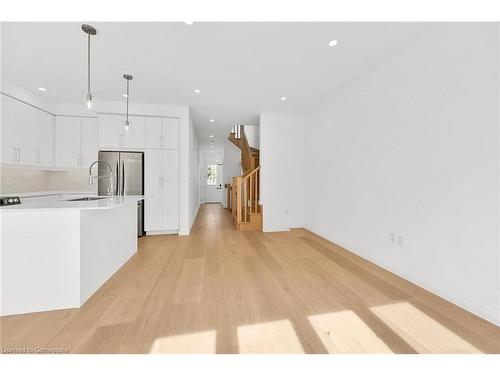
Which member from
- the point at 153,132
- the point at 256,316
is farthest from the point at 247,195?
the point at 256,316

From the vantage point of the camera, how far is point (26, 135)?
11.4 ft

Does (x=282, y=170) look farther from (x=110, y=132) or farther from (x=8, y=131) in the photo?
(x=8, y=131)

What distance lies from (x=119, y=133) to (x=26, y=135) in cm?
143

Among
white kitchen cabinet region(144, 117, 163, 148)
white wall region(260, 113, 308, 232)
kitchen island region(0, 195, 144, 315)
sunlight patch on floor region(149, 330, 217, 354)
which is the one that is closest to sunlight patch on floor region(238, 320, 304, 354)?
sunlight patch on floor region(149, 330, 217, 354)

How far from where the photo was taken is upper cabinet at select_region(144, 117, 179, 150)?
4.09 m

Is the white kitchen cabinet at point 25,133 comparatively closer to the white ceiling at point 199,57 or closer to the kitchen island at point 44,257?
the white ceiling at point 199,57

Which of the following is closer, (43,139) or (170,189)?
(43,139)

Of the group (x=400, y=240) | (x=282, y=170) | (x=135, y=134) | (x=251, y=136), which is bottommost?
(x=400, y=240)

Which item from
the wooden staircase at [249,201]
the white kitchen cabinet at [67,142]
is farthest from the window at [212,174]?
the white kitchen cabinet at [67,142]

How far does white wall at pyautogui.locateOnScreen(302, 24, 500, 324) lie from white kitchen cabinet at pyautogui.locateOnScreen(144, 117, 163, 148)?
12.2 feet

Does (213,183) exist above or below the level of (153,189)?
above

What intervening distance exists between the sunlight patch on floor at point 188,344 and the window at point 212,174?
10.0 m
